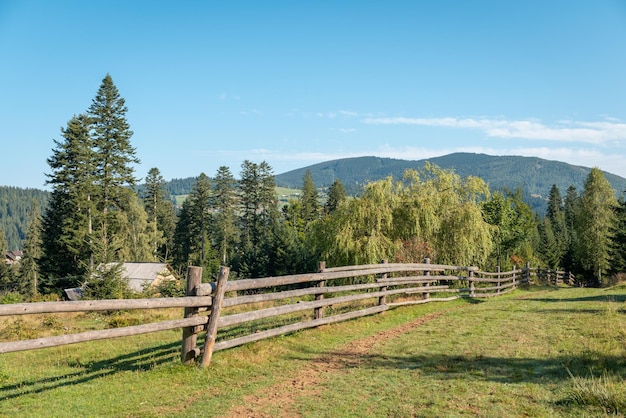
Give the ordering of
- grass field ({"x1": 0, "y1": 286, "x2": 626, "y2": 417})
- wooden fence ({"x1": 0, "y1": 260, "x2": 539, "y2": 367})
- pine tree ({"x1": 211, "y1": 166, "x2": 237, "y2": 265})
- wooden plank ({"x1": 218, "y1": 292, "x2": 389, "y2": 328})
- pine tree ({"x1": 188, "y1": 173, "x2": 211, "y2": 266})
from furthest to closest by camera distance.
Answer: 1. pine tree ({"x1": 211, "y1": 166, "x2": 237, "y2": 265})
2. pine tree ({"x1": 188, "y1": 173, "x2": 211, "y2": 266})
3. wooden plank ({"x1": 218, "y1": 292, "x2": 389, "y2": 328})
4. wooden fence ({"x1": 0, "y1": 260, "x2": 539, "y2": 367})
5. grass field ({"x1": 0, "y1": 286, "x2": 626, "y2": 417})

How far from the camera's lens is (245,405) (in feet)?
17.8

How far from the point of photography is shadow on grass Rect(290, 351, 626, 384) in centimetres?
625

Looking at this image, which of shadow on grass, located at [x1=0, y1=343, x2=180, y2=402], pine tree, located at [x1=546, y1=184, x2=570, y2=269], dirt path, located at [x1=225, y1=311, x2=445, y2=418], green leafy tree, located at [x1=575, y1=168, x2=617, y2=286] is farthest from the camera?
pine tree, located at [x1=546, y1=184, x2=570, y2=269]

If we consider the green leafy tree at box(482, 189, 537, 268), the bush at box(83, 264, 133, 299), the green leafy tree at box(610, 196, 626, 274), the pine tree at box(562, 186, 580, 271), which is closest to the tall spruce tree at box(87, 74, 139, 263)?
the bush at box(83, 264, 133, 299)

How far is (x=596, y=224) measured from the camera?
48.4m

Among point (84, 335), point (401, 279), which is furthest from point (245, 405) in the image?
point (401, 279)

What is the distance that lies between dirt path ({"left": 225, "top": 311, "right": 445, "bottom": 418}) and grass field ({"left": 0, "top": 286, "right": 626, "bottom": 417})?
2 centimetres

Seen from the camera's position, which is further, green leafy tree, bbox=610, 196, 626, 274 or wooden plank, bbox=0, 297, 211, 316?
green leafy tree, bbox=610, 196, 626, 274

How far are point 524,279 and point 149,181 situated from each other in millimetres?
55990

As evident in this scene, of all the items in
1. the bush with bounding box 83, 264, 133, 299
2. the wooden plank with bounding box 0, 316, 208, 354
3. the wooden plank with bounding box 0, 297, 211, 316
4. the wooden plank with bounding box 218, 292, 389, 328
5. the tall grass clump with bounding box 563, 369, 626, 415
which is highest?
the wooden plank with bounding box 0, 297, 211, 316

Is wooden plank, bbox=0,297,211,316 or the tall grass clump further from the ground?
wooden plank, bbox=0,297,211,316

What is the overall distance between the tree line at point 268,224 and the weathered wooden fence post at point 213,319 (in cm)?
1649

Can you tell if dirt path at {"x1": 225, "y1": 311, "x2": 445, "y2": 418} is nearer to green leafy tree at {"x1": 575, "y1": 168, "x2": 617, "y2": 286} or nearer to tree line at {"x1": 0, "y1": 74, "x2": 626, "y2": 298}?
tree line at {"x1": 0, "y1": 74, "x2": 626, "y2": 298}

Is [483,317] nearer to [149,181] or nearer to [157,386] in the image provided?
[157,386]
